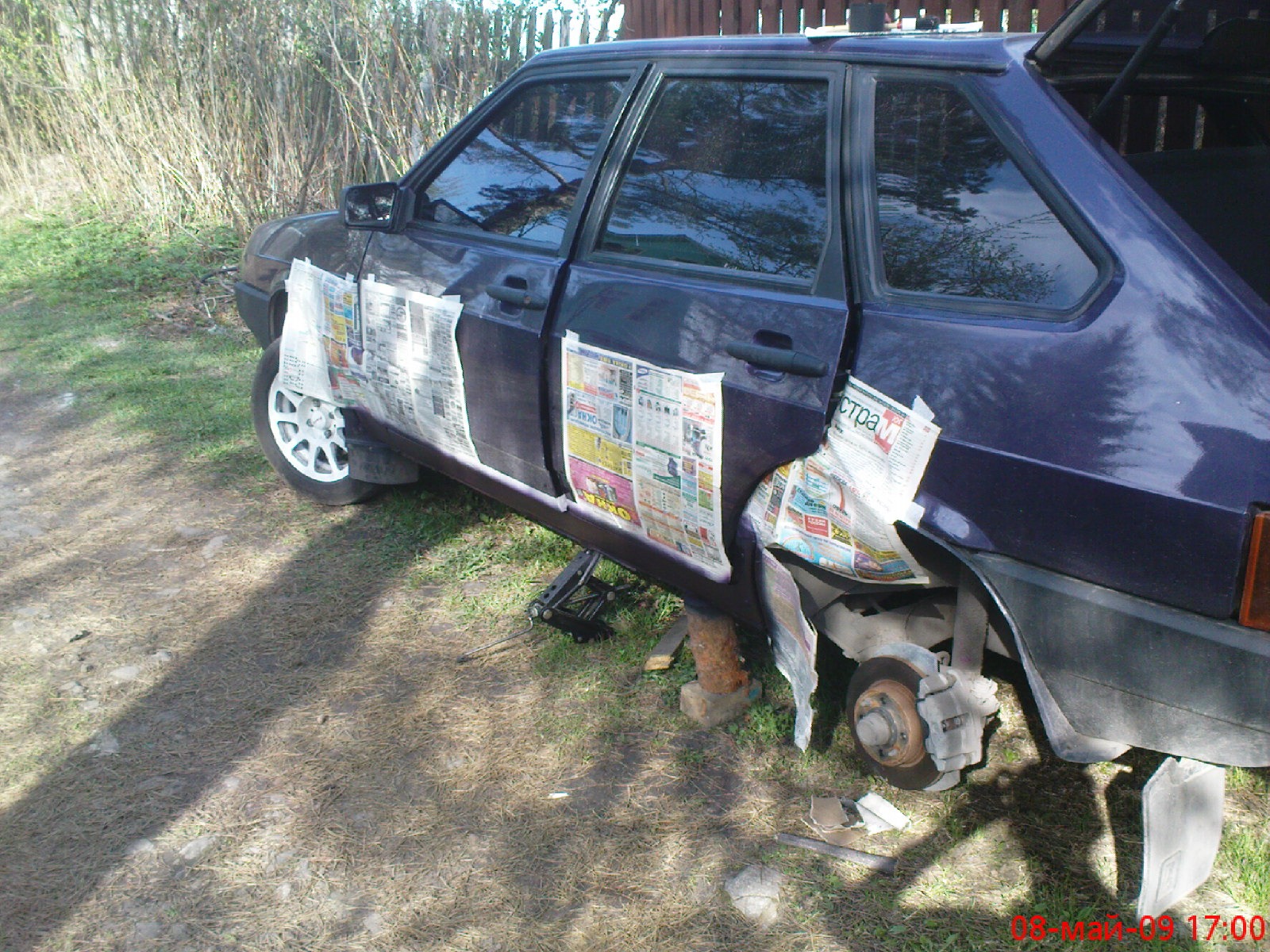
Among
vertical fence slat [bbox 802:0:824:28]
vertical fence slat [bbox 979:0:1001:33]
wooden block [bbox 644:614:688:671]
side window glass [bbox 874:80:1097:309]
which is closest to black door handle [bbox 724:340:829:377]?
side window glass [bbox 874:80:1097:309]

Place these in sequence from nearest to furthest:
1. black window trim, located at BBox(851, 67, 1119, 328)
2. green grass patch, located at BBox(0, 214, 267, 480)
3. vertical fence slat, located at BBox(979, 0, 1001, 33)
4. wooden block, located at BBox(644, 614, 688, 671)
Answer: black window trim, located at BBox(851, 67, 1119, 328)
wooden block, located at BBox(644, 614, 688, 671)
vertical fence slat, located at BBox(979, 0, 1001, 33)
green grass patch, located at BBox(0, 214, 267, 480)

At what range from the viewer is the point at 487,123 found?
11.4 ft

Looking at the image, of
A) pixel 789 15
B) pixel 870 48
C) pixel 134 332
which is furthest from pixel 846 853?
pixel 134 332

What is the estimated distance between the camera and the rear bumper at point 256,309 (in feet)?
14.8

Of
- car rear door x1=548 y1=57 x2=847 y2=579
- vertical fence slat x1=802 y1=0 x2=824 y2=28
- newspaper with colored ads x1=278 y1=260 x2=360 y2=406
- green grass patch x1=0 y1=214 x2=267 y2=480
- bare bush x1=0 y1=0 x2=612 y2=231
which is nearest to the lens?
car rear door x1=548 y1=57 x2=847 y2=579

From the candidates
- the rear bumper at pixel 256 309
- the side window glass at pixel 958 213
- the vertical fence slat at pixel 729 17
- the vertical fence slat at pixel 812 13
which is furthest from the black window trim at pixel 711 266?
the vertical fence slat at pixel 729 17

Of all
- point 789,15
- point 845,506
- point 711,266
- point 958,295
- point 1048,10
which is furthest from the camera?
point 789,15

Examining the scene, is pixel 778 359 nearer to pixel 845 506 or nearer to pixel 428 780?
pixel 845 506

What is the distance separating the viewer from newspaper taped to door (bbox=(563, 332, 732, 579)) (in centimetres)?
258

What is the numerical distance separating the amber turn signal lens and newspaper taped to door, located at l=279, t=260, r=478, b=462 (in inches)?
88.7

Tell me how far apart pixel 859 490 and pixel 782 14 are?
4.71 meters

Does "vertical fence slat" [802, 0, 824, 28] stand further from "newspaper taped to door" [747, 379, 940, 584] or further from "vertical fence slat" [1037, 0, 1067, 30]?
"newspaper taped to door" [747, 379, 940, 584]

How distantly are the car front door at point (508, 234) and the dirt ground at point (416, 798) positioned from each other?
Result: 28.5 inches
